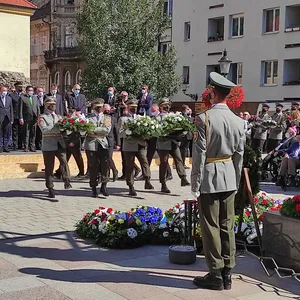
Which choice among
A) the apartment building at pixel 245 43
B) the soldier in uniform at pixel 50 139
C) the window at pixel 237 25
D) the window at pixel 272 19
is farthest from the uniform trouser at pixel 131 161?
the window at pixel 237 25

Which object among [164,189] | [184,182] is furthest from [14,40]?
[164,189]

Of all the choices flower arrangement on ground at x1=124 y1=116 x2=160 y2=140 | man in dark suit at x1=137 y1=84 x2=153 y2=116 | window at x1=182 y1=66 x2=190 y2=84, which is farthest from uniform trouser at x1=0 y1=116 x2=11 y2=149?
window at x1=182 y1=66 x2=190 y2=84

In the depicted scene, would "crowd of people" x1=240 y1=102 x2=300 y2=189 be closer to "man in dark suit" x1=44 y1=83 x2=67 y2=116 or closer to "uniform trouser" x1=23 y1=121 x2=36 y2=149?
"man in dark suit" x1=44 y1=83 x2=67 y2=116

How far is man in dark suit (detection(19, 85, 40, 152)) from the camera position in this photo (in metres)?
16.5

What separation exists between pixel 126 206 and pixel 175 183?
152 inches

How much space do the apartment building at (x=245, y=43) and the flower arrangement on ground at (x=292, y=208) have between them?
27093mm

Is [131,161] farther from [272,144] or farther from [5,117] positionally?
[272,144]

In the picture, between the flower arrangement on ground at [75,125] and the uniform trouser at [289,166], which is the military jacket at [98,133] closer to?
the flower arrangement on ground at [75,125]

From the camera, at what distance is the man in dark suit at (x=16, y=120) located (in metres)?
16.6

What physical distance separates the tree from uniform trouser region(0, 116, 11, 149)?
16.8 meters

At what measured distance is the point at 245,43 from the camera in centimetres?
3644

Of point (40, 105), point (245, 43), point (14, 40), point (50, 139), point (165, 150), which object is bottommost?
point (165, 150)

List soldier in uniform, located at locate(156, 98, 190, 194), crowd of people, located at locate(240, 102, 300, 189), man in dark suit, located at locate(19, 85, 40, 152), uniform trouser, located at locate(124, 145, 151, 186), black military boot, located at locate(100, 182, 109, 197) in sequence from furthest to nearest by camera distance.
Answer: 1. man in dark suit, located at locate(19, 85, 40, 152)
2. crowd of people, located at locate(240, 102, 300, 189)
3. soldier in uniform, located at locate(156, 98, 190, 194)
4. uniform trouser, located at locate(124, 145, 151, 186)
5. black military boot, located at locate(100, 182, 109, 197)

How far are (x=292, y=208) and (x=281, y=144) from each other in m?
9.78
